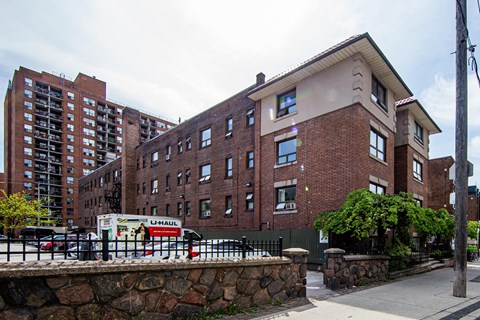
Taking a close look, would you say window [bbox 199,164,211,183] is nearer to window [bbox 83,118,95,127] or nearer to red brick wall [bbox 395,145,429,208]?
red brick wall [bbox 395,145,429,208]

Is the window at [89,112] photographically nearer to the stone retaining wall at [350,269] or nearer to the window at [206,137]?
the window at [206,137]

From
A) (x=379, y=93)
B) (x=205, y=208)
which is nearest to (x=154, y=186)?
(x=205, y=208)

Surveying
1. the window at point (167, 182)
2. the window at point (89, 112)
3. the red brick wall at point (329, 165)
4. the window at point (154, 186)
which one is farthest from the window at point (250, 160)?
the window at point (89, 112)

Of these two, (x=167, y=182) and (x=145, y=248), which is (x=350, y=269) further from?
(x=167, y=182)

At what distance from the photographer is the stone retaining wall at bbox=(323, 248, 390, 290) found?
32.7 feet

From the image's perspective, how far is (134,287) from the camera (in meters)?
5.62

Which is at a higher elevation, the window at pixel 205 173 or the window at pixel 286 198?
the window at pixel 205 173

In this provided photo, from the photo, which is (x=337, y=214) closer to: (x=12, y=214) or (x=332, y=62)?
(x=332, y=62)

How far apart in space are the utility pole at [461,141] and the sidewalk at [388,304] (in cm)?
130

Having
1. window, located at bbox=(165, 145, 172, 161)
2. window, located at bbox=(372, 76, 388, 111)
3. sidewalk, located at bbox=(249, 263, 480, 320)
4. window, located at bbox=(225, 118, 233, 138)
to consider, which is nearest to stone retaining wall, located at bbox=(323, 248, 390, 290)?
sidewalk, located at bbox=(249, 263, 480, 320)

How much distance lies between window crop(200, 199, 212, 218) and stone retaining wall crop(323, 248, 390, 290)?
594 inches

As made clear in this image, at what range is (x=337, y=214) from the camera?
45.4ft

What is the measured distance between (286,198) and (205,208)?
9256mm

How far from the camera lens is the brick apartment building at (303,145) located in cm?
1598
